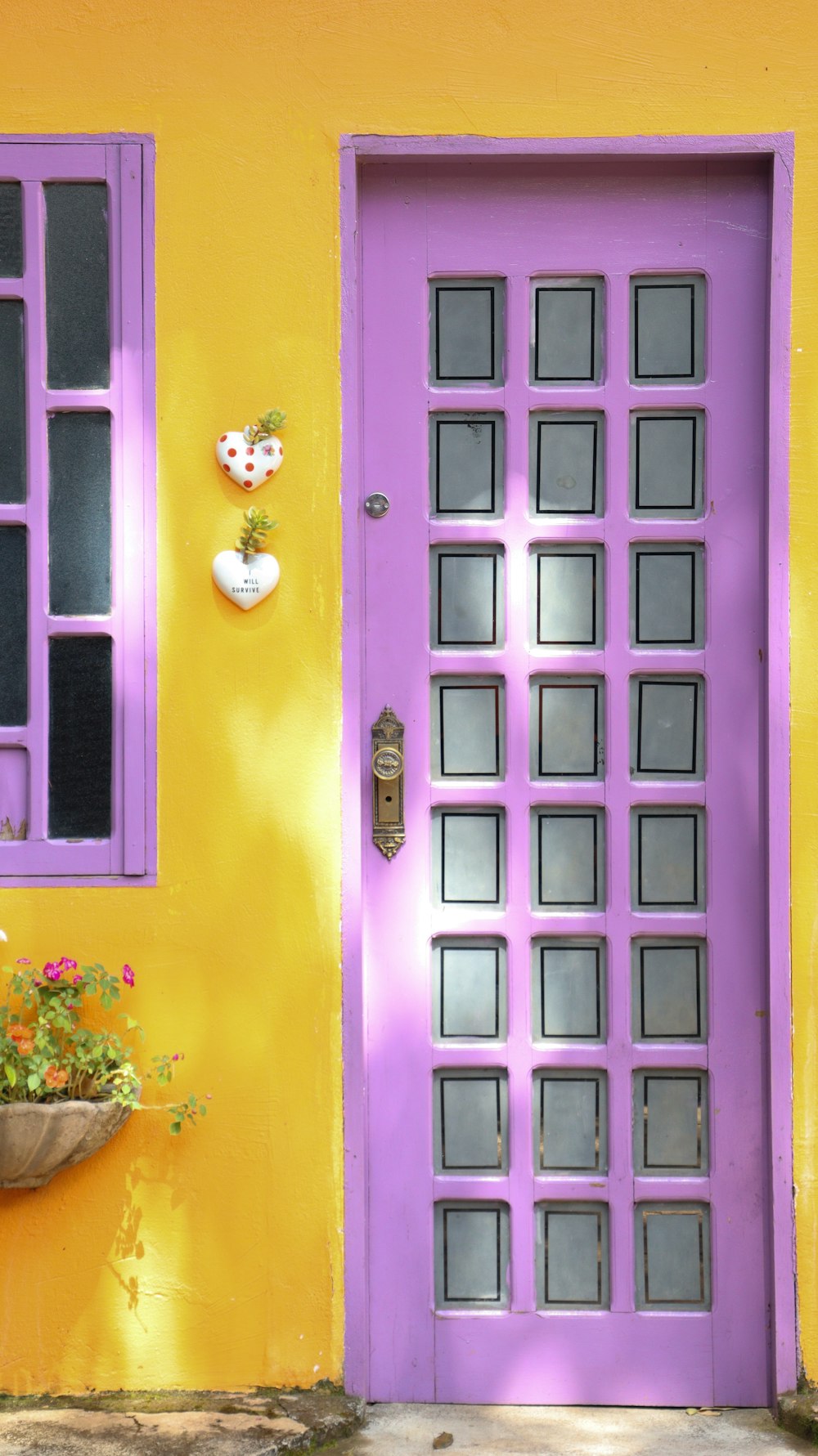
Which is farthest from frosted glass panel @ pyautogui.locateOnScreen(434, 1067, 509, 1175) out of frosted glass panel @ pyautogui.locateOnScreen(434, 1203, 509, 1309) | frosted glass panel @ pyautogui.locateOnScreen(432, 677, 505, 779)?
frosted glass panel @ pyautogui.locateOnScreen(432, 677, 505, 779)

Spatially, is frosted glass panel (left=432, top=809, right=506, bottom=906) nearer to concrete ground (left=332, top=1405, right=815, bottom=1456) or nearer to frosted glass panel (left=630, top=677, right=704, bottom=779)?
frosted glass panel (left=630, top=677, right=704, bottom=779)

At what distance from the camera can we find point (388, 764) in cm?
288

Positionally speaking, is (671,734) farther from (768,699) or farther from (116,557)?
(116,557)

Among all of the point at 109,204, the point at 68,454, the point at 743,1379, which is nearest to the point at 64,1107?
the point at 68,454

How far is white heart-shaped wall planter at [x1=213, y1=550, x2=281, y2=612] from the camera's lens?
2.80 meters

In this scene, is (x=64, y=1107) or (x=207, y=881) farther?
(x=207, y=881)

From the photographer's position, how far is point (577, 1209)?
2.90m

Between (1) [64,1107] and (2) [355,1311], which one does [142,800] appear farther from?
(2) [355,1311]

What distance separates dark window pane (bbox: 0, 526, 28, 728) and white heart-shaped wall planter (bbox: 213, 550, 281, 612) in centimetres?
44

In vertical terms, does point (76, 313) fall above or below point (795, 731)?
above

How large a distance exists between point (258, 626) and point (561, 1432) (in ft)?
6.00

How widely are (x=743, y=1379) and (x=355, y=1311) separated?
2.86 feet

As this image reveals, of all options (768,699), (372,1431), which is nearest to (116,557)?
(768,699)

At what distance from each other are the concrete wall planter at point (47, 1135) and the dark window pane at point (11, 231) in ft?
5.79
